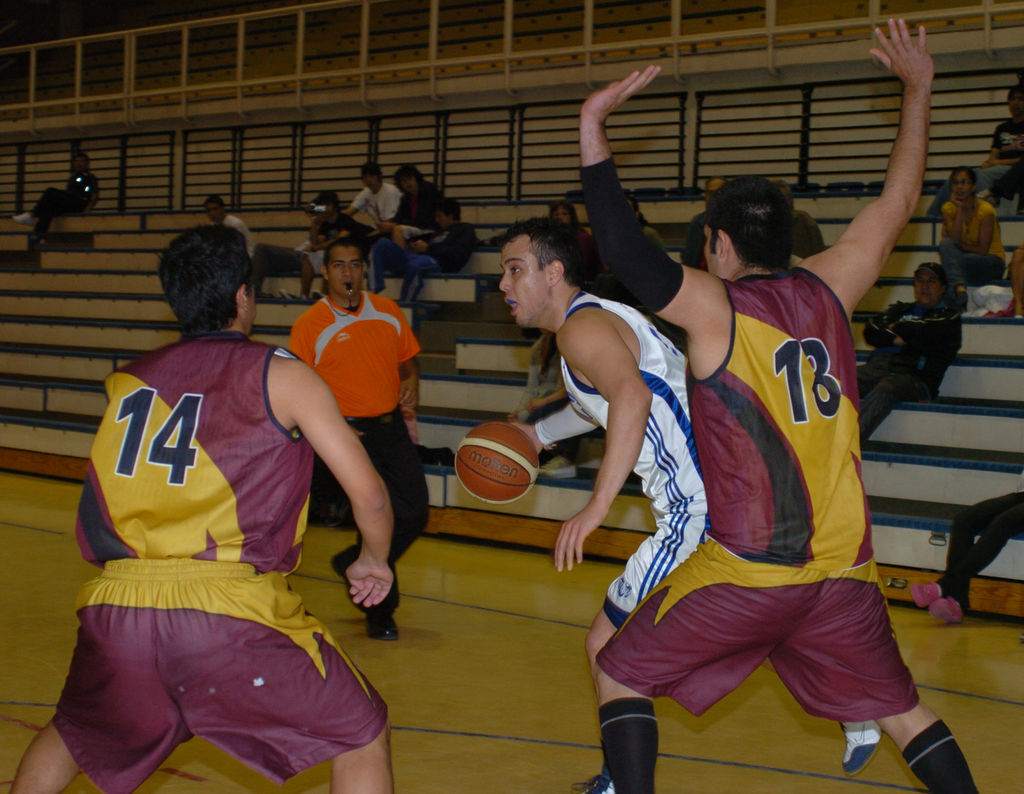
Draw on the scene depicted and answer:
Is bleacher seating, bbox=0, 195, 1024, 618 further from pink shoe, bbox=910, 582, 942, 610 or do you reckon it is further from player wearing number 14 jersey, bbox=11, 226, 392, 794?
player wearing number 14 jersey, bbox=11, 226, 392, 794

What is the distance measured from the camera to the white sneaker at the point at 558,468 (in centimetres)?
751

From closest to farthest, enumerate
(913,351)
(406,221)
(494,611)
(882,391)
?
(494,611)
(882,391)
(913,351)
(406,221)

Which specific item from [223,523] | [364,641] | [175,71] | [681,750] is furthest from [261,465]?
[175,71]

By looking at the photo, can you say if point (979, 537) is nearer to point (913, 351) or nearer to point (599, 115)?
point (913, 351)

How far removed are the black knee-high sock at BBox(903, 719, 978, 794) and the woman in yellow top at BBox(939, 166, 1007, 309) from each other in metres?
6.32

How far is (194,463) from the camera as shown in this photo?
2221 mm

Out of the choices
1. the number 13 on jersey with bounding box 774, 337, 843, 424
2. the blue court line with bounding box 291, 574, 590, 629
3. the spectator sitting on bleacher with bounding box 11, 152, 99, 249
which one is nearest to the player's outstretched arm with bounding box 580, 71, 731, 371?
the number 13 on jersey with bounding box 774, 337, 843, 424

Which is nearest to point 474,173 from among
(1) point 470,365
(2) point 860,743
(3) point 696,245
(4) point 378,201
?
(4) point 378,201

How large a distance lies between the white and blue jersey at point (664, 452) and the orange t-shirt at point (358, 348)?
7.97 ft

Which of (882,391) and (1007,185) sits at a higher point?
(1007,185)

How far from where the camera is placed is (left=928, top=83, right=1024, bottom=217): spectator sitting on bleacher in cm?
908

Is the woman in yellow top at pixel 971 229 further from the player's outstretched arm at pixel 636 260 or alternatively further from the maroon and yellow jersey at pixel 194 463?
the maroon and yellow jersey at pixel 194 463

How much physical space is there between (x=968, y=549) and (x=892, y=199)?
3.57 meters

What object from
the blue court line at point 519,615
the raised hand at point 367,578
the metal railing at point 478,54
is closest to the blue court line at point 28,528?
the blue court line at point 519,615
